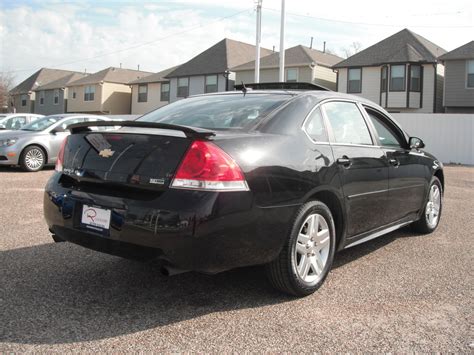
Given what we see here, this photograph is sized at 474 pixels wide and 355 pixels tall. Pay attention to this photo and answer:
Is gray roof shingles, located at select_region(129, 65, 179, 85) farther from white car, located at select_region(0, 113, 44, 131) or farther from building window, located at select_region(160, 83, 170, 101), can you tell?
white car, located at select_region(0, 113, 44, 131)

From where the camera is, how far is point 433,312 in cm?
360

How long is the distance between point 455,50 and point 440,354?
2830cm

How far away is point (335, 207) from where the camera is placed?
4141 millimetres

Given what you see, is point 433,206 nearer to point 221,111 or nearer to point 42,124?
point 221,111

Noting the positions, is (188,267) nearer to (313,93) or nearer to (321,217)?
(321,217)

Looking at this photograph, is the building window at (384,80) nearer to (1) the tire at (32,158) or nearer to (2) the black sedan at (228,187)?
(1) the tire at (32,158)

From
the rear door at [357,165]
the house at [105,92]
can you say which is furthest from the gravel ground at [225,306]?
the house at [105,92]

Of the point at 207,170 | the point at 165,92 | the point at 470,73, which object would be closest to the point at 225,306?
the point at 207,170

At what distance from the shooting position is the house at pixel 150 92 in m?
42.8

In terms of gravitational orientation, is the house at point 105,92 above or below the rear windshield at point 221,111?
above

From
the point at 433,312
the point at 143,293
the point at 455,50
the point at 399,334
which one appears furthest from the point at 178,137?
the point at 455,50

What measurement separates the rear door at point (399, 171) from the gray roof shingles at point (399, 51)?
83.9ft

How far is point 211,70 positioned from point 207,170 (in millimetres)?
36113

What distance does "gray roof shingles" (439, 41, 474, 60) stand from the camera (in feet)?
88.3
